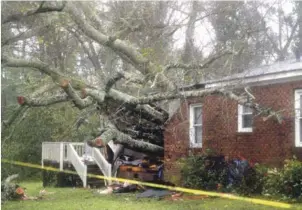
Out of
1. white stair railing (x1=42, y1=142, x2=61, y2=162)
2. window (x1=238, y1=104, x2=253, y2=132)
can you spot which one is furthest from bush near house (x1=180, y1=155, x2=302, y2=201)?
white stair railing (x1=42, y1=142, x2=61, y2=162)

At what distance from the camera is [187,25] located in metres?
17.3

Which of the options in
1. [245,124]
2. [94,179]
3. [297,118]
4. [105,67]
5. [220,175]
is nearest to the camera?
[297,118]

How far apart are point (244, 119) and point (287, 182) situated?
2.87 meters

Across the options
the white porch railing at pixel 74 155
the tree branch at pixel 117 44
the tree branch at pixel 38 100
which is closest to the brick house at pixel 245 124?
the tree branch at pixel 117 44

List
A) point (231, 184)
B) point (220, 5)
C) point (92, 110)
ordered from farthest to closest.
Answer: point (220, 5) → point (92, 110) → point (231, 184)

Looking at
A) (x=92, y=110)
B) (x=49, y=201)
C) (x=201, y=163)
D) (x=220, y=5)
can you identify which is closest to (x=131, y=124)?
(x=92, y=110)

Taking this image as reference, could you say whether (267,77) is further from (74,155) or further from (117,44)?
(74,155)

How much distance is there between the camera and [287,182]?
1020 cm

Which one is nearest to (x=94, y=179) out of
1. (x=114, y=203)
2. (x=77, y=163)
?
(x=77, y=163)

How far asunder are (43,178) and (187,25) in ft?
25.8

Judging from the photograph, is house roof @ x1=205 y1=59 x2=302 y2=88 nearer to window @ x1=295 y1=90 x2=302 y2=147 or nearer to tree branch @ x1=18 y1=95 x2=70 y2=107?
window @ x1=295 y1=90 x2=302 y2=147

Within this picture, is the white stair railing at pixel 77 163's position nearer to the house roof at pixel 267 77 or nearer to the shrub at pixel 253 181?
the house roof at pixel 267 77

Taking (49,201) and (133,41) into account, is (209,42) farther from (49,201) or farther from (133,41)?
(49,201)

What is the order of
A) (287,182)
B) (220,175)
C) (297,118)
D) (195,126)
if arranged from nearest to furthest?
1. (287,182)
2. (297,118)
3. (220,175)
4. (195,126)
